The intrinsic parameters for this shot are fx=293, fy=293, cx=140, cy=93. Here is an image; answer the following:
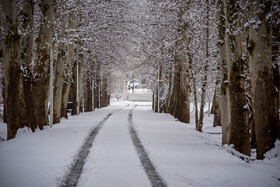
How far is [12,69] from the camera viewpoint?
9719mm

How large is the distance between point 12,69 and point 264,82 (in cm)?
770

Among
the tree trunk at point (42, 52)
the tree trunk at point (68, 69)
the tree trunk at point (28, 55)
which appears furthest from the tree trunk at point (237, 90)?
the tree trunk at point (68, 69)

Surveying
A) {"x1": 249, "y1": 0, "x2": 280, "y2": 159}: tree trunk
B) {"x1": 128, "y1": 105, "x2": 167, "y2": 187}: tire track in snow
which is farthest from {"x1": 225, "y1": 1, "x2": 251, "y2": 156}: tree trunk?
{"x1": 128, "y1": 105, "x2": 167, "y2": 187}: tire track in snow

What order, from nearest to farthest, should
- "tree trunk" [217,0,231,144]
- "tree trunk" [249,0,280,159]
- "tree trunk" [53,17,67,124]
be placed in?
"tree trunk" [249,0,280,159] → "tree trunk" [217,0,231,144] → "tree trunk" [53,17,67,124]

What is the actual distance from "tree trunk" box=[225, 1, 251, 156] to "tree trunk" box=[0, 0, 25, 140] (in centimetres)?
671

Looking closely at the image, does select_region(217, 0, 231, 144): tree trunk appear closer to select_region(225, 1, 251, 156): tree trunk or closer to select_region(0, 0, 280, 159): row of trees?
select_region(0, 0, 280, 159): row of trees

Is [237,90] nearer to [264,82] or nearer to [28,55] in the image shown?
[264,82]

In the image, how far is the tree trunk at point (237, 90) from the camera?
27.6 ft

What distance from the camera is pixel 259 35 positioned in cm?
652

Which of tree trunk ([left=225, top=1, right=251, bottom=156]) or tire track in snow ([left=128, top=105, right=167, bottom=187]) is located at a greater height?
tree trunk ([left=225, top=1, right=251, bottom=156])

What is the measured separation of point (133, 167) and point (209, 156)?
94.3 inches

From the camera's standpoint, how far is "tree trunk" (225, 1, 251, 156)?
842cm

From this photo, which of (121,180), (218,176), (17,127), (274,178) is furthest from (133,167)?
(17,127)

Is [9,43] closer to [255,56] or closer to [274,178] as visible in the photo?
[255,56]
